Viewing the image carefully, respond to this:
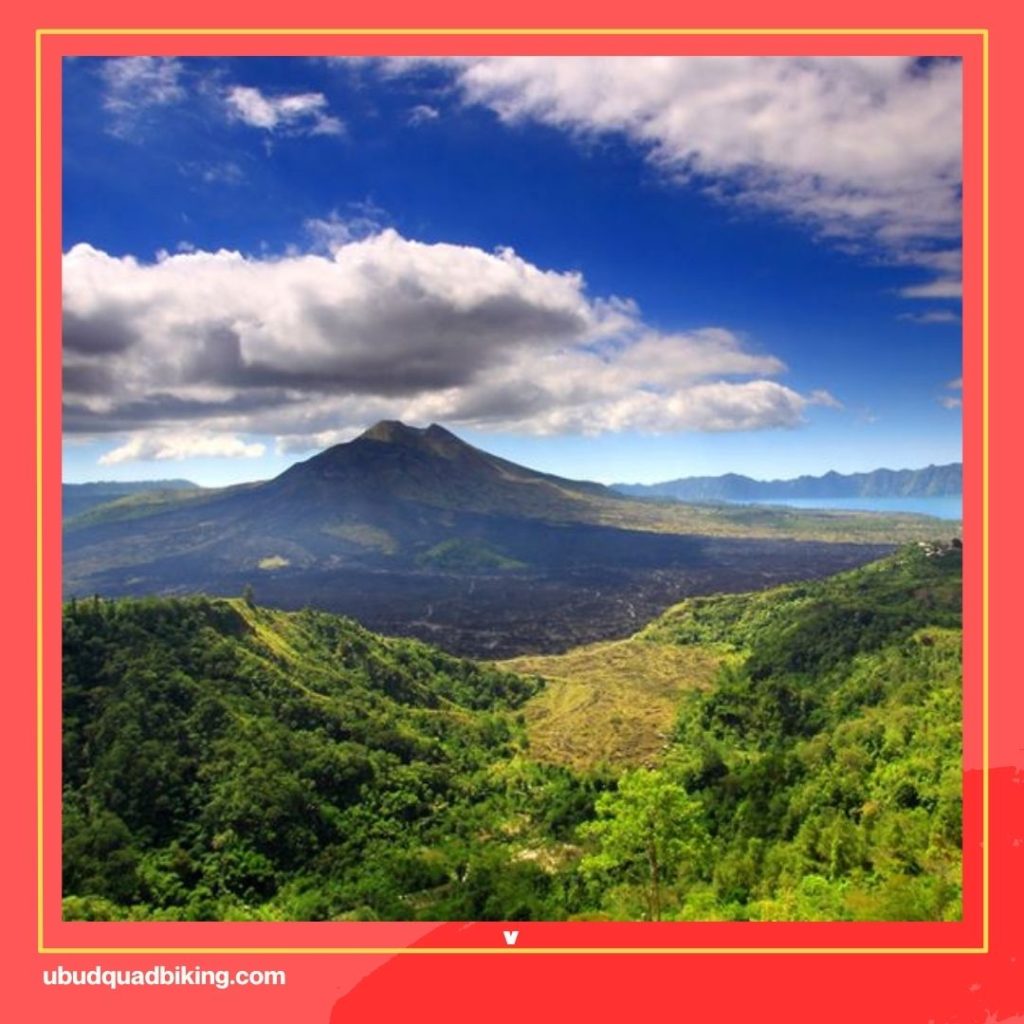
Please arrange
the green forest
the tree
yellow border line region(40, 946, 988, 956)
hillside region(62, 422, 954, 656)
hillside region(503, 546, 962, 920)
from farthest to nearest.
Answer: hillside region(62, 422, 954, 656)
the green forest
hillside region(503, 546, 962, 920)
the tree
yellow border line region(40, 946, 988, 956)

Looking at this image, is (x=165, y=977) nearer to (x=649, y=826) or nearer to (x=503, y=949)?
(x=503, y=949)

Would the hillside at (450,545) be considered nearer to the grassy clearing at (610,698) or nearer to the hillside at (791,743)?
the grassy clearing at (610,698)

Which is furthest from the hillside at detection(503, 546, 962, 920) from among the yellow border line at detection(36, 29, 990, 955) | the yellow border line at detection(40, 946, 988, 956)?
the yellow border line at detection(36, 29, 990, 955)

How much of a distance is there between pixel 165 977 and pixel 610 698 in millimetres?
30589

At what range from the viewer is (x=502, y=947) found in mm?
5910

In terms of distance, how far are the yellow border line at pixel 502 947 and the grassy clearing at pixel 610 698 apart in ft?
61.1

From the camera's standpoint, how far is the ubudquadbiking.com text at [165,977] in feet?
18.7

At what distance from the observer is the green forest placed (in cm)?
1036

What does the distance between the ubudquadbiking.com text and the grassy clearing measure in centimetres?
1929

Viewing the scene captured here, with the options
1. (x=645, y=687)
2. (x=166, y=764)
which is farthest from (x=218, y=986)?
(x=645, y=687)
